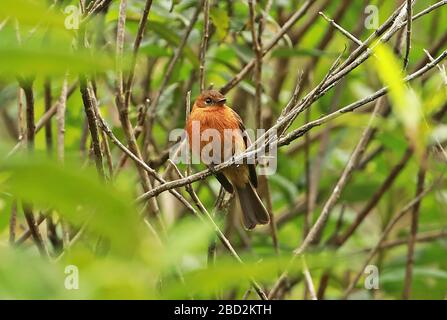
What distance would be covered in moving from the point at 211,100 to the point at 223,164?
3.67ft

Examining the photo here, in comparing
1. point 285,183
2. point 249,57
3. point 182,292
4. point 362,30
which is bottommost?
point 182,292

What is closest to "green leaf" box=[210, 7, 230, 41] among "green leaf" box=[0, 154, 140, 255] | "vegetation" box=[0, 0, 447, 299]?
"vegetation" box=[0, 0, 447, 299]

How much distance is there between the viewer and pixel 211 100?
423 cm

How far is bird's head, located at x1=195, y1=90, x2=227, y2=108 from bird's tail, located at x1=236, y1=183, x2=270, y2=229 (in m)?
0.58

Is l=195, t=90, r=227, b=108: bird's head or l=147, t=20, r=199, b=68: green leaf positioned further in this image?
l=195, t=90, r=227, b=108: bird's head

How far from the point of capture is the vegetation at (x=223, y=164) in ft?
2.10

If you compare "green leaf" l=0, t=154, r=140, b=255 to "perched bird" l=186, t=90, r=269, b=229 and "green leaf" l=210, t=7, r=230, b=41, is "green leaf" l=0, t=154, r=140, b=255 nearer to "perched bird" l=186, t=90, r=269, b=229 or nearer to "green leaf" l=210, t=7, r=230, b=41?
"green leaf" l=210, t=7, r=230, b=41

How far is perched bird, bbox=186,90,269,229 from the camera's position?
13.7 feet
